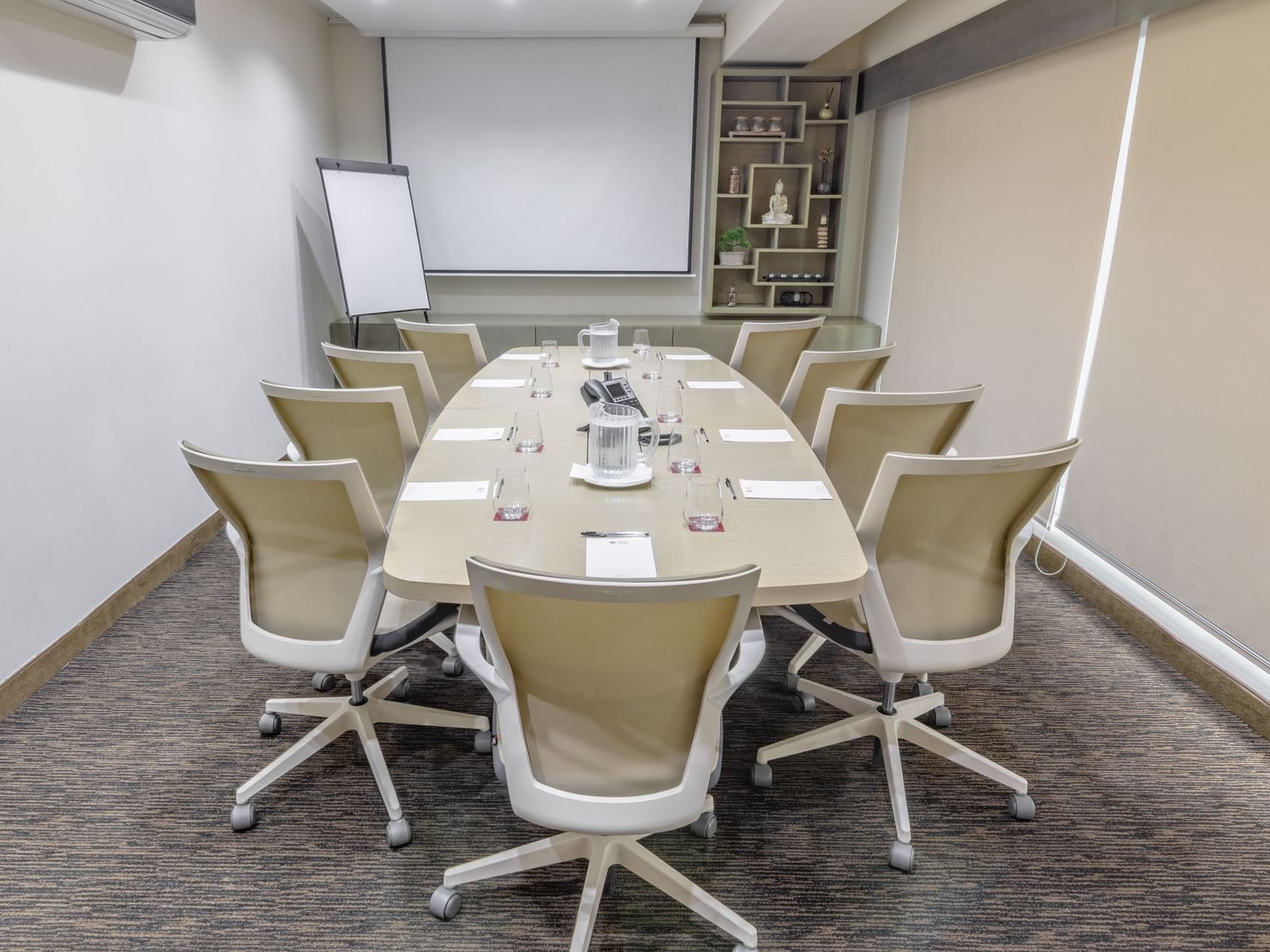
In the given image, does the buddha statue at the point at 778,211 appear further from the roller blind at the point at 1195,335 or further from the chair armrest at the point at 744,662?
the chair armrest at the point at 744,662

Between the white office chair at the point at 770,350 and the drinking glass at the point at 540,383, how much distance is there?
1052mm

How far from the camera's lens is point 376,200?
18.3 feet

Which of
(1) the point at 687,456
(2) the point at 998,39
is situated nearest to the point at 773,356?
(2) the point at 998,39

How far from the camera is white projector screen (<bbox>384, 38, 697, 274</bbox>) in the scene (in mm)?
5910

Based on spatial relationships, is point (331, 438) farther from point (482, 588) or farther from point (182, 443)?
point (482, 588)

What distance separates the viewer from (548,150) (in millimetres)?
6105

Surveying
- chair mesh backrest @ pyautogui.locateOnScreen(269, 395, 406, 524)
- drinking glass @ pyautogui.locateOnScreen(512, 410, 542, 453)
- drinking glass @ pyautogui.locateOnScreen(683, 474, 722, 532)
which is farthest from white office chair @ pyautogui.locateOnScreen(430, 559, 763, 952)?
chair mesh backrest @ pyautogui.locateOnScreen(269, 395, 406, 524)

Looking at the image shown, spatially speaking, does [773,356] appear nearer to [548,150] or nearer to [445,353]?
[445,353]

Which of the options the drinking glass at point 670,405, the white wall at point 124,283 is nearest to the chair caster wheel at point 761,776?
the drinking glass at point 670,405

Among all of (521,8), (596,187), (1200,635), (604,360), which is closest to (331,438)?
(604,360)

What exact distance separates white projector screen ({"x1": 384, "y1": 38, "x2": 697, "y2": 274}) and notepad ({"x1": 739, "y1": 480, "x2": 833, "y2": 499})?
447cm

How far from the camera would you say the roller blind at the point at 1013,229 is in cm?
356

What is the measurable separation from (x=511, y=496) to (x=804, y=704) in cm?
125

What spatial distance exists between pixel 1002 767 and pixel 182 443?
84.8 inches
